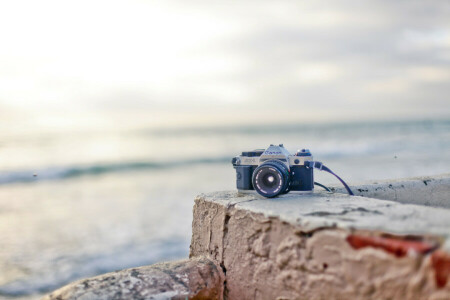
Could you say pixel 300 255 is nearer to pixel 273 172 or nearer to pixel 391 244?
pixel 391 244

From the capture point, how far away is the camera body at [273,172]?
4.86 feet

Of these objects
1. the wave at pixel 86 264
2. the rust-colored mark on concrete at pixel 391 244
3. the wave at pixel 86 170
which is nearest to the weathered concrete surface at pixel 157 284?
the rust-colored mark on concrete at pixel 391 244

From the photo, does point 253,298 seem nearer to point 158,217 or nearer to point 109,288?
point 109,288

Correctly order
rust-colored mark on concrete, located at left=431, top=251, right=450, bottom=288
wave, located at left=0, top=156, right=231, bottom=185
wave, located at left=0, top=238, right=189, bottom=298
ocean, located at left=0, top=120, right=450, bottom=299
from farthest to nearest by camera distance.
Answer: wave, located at left=0, top=156, right=231, bottom=185
ocean, located at left=0, top=120, right=450, bottom=299
wave, located at left=0, top=238, right=189, bottom=298
rust-colored mark on concrete, located at left=431, top=251, right=450, bottom=288

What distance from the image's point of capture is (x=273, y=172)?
1485 mm

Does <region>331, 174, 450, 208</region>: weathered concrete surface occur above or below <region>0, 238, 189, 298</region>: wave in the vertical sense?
above

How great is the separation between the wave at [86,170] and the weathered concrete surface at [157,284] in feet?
24.4

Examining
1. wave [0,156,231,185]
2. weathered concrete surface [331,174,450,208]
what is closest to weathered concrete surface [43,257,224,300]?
weathered concrete surface [331,174,450,208]

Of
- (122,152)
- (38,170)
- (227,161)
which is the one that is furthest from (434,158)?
(38,170)

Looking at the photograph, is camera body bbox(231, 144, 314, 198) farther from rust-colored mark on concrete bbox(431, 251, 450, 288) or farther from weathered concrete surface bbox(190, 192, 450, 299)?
rust-colored mark on concrete bbox(431, 251, 450, 288)

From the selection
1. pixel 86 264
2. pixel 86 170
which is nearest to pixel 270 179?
pixel 86 264

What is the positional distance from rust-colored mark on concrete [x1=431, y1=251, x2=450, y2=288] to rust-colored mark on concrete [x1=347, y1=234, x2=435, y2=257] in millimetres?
25

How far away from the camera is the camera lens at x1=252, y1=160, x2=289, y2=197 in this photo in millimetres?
Answer: 1471

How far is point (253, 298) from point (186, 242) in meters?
2.77
